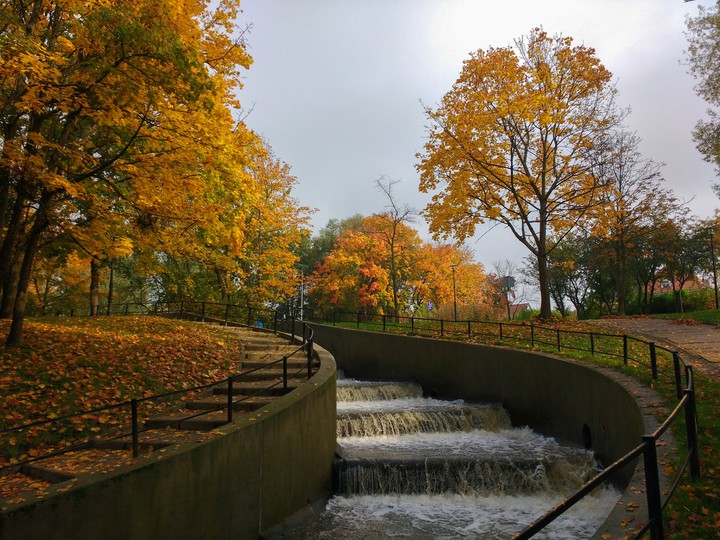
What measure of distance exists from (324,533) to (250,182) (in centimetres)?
1049

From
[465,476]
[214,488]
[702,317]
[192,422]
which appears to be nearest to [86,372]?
[192,422]

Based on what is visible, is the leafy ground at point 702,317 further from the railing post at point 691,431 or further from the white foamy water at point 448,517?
the railing post at point 691,431

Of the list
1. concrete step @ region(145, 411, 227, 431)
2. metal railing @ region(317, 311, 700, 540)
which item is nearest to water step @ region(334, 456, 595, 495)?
metal railing @ region(317, 311, 700, 540)

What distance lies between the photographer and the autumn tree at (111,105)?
26.6 ft

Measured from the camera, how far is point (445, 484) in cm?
902

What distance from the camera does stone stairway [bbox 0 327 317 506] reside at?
5711 mm

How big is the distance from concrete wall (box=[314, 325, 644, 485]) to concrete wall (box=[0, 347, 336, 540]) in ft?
18.5

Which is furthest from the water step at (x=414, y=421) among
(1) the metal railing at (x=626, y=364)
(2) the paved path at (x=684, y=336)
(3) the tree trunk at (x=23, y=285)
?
(3) the tree trunk at (x=23, y=285)

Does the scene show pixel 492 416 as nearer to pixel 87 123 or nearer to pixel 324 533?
pixel 324 533

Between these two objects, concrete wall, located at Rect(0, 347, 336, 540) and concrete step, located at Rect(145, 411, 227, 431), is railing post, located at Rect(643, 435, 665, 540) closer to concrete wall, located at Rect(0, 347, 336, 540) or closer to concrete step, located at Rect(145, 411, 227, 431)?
concrete wall, located at Rect(0, 347, 336, 540)

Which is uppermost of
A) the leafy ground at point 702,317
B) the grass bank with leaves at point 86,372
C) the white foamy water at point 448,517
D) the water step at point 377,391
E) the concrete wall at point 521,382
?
the leafy ground at point 702,317

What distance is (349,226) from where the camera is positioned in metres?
50.3

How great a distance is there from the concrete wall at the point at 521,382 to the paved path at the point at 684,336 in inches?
106

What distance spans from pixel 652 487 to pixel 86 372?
9.26 metres
